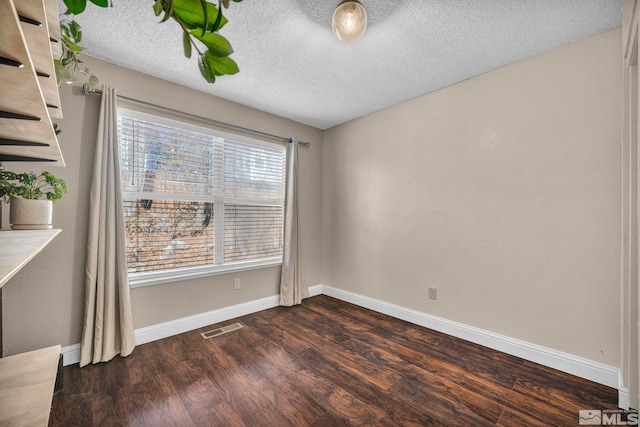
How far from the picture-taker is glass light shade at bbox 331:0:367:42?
153 cm

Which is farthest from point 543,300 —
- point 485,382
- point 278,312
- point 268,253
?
point 268,253

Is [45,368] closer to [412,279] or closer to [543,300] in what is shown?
[412,279]

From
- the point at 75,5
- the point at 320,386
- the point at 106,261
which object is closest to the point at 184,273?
the point at 106,261

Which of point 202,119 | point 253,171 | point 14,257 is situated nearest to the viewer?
point 14,257

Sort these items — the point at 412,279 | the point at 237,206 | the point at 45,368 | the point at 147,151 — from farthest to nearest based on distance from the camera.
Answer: the point at 237,206 < the point at 412,279 < the point at 147,151 < the point at 45,368

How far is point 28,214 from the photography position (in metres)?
1.44

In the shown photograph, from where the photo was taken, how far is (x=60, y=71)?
2.67 feet

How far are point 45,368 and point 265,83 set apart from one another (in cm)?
246

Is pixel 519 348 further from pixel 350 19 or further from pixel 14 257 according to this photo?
pixel 14 257

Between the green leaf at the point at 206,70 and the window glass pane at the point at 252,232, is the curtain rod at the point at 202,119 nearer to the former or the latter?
the window glass pane at the point at 252,232

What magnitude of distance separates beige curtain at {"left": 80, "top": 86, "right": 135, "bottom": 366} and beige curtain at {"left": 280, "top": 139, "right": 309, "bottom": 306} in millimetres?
1582

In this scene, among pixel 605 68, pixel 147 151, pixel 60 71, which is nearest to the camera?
pixel 60 71

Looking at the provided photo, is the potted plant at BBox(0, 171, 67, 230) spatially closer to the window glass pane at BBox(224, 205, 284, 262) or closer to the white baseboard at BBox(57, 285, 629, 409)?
the white baseboard at BBox(57, 285, 629, 409)

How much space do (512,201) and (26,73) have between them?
2.70m
